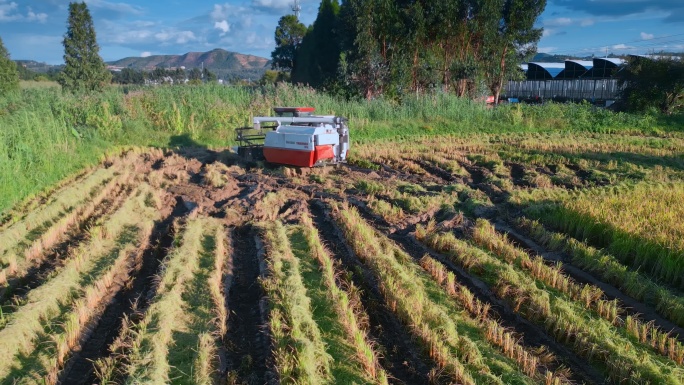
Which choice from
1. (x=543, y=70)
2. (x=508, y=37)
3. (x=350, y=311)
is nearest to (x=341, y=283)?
(x=350, y=311)

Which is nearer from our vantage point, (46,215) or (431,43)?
(46,215)

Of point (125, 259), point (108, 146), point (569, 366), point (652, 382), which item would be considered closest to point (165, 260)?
point (125, 259)

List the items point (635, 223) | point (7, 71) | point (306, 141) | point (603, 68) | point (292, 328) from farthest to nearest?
point (603, 68)
point (7, 71)
point (306, 141)
point (635, 223)
point (292, 328)

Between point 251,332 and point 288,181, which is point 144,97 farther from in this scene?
point 251,332

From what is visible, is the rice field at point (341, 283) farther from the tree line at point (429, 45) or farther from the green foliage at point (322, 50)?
the green foliage at point (322, 50)

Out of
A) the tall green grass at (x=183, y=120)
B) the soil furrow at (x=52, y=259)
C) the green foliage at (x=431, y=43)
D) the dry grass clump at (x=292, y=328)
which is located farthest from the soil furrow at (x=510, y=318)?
the green foliage at (x=431, y=43)

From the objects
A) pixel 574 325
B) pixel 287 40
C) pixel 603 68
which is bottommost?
pixel 574 325

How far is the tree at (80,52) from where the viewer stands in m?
25.0

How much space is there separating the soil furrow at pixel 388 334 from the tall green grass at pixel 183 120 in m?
5.06

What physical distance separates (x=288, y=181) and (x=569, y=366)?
6143 mm

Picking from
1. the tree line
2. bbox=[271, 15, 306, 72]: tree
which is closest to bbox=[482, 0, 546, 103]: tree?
the tree line

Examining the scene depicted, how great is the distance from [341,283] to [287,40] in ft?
104

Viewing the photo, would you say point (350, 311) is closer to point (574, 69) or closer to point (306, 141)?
point (306, 141)

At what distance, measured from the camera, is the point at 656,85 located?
2180 cm
